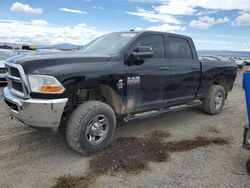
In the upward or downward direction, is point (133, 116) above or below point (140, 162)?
above

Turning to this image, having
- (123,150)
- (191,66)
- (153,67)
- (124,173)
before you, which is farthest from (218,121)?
(124,173)

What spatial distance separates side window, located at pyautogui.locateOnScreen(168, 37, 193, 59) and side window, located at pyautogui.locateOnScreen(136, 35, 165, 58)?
0.25 m

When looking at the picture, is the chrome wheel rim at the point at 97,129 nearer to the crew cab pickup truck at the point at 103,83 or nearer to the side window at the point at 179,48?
the crew cab pickup truck at the point at 103,83

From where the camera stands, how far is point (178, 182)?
12.1ft

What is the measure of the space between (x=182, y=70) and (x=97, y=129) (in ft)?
8.14

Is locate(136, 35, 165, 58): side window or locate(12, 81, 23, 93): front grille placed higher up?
locate(136, 35, 165, 58): side window

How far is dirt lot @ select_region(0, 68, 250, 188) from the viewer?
3.69 metres

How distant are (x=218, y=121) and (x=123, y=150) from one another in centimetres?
319

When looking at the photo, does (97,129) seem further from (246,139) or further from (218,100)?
(218,100)

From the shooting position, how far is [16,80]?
4.17 meters

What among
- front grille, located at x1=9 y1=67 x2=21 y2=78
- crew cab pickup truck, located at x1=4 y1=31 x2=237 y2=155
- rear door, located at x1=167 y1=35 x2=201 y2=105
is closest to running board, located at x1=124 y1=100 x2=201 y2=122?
crew cab pickup truck, located at x1=4 y1=31 x2=237 y2=155

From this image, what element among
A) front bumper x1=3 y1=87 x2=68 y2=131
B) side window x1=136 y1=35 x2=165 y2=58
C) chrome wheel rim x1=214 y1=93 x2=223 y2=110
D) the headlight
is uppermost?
side window x1=136 y1=35 x2=165 y2=58

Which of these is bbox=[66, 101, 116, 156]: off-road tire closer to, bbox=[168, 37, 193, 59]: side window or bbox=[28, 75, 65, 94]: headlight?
bbox=[28, 75, 65, 94]: headlight

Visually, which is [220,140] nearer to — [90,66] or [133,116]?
[133,116]
